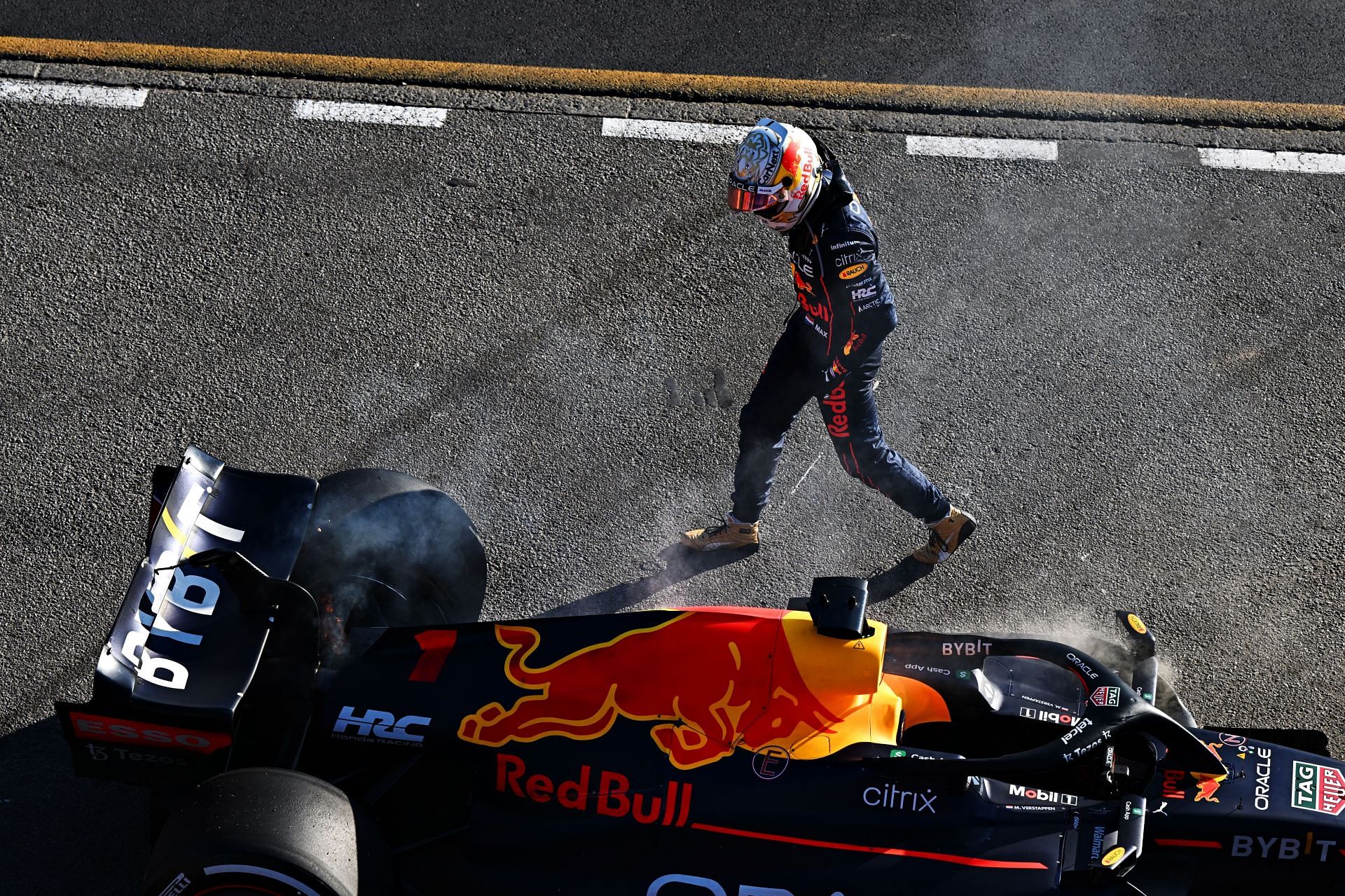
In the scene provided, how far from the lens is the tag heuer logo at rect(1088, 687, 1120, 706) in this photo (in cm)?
397

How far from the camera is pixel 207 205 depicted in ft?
22.3

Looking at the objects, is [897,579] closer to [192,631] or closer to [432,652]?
[432,652]

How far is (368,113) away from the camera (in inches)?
286

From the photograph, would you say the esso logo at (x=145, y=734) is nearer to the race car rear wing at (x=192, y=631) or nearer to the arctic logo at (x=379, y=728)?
the race car rear wing at (x=192, y=631)

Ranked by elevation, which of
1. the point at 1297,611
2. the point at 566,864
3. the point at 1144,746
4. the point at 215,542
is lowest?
the point at 1297,611

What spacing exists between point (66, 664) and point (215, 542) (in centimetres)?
142

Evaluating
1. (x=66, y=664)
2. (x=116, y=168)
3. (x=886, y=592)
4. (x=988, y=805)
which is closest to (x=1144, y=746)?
(x=988, y=805)

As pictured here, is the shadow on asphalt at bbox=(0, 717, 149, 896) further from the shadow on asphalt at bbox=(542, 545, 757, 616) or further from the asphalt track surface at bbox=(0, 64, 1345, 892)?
the shadow on asphalt at bbox=(542, 545, 757, 616)

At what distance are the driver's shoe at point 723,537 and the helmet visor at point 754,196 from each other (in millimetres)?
1453

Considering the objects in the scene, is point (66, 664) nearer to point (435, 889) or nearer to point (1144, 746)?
point (435, 889)

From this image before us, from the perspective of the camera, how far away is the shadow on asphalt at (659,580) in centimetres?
541

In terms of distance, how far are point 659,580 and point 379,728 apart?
1808 millimetres

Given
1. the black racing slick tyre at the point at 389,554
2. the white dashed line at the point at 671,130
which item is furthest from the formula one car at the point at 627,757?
the white dashed line at the point at 671,130

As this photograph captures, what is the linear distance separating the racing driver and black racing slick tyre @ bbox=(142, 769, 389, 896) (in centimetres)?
231
